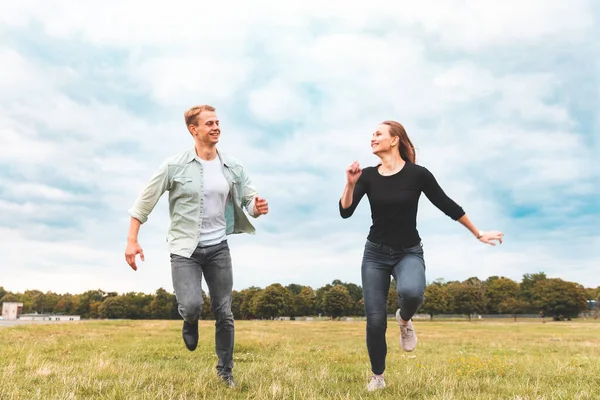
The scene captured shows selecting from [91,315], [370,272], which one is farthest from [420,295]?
[91,315]

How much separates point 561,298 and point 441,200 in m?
107

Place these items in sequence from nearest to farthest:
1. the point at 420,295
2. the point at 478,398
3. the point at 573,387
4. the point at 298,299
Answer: the point at 478,398 → the point at 420,295 → the point at 573,387 → the point at 298,299

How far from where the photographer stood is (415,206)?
5.95 metres

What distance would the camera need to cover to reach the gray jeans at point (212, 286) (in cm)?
589

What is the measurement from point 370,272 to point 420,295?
614 millimetres

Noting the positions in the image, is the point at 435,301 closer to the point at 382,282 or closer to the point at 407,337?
the point at 407,337

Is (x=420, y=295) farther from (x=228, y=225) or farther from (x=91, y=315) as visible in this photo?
(x=91, y=315)

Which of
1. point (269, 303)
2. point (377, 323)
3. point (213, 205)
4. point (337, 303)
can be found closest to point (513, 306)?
point (337, 303)

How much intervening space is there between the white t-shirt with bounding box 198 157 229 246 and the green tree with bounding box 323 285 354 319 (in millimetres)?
99811

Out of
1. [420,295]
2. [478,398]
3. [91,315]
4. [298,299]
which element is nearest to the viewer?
[478,398]

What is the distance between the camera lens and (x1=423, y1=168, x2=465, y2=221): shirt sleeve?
238 inches

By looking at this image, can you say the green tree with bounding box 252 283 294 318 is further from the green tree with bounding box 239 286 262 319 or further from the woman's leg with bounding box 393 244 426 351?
the woman's leg with bounding box 393 244 426 351

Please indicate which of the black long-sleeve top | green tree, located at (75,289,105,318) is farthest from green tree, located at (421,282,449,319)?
green tree, located at (75,289,105,318)

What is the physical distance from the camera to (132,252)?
18.6 feet
